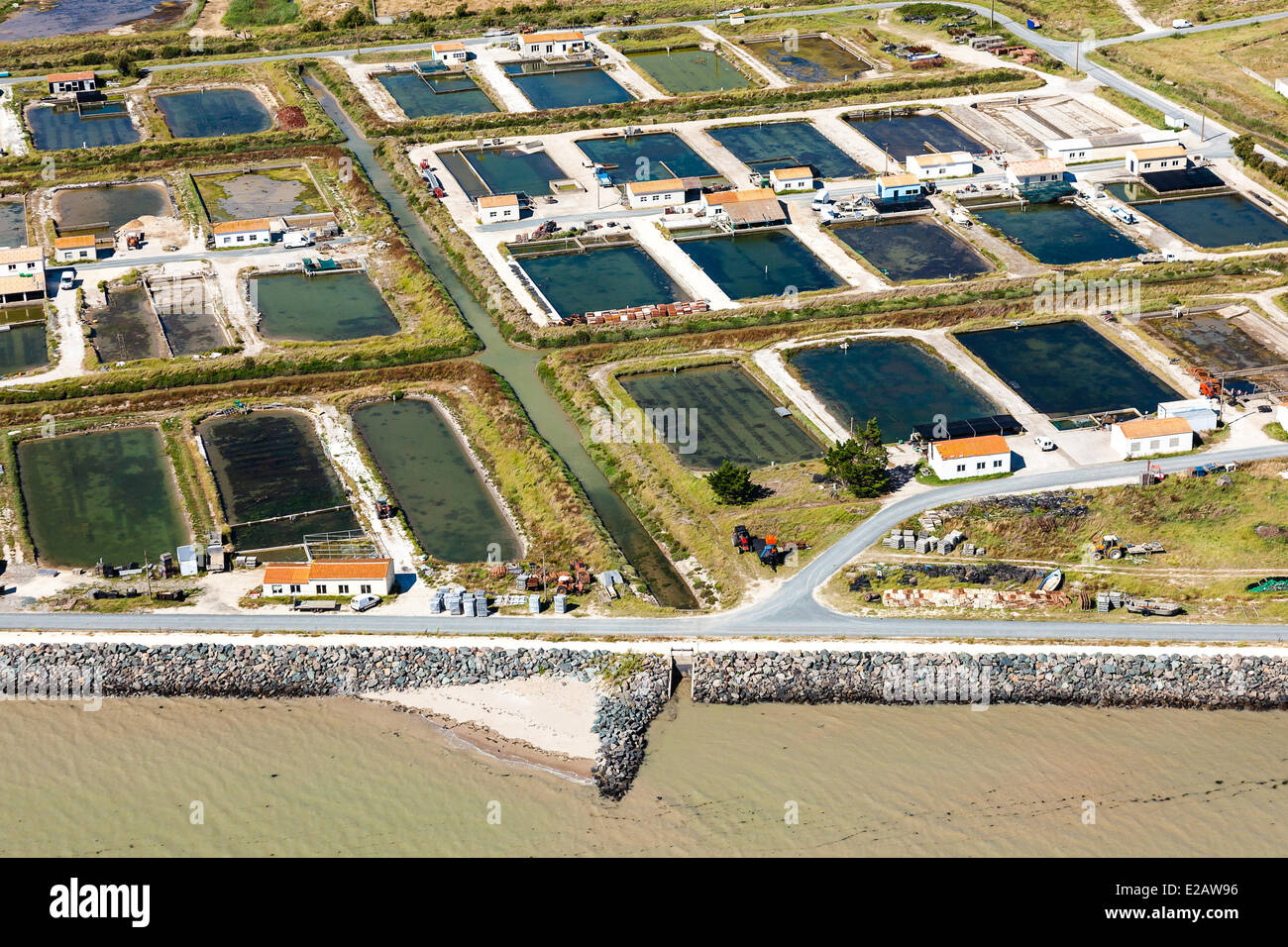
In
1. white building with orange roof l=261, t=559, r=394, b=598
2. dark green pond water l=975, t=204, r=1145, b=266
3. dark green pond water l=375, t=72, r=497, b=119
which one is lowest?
white building with orange roof l=261, t=559, r=394, b=598

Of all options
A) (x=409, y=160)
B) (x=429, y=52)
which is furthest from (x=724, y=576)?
(x=429, y=52)

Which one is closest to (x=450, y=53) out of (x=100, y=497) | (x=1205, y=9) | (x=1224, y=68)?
(x=1224, y=68)

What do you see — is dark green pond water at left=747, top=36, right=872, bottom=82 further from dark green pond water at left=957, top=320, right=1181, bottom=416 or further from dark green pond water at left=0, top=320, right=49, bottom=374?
dark green pond water at left=0, top=320, right=49, bottom=374

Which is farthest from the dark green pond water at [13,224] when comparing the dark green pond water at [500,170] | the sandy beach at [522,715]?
the sandy beach at [522,715]

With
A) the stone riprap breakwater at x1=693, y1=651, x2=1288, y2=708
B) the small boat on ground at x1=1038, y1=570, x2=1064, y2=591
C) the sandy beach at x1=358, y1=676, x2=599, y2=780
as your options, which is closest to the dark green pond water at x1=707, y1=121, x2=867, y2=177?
the small boat on ground at x1=1038, y1=570, x2=1064, y2=591

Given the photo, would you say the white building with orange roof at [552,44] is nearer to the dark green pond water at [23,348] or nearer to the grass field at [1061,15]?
the grass field at [1061,15]

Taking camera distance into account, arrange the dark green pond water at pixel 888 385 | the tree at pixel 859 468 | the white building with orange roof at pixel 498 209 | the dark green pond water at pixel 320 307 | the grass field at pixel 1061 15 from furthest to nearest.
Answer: the grass field at pixel 1061 15 → the white building with orange roof at pixel 498 209 → the dark green pond water at pixel 320 307 → the dark green pond water at pixel 888 385 → the tree at pixel 859 468

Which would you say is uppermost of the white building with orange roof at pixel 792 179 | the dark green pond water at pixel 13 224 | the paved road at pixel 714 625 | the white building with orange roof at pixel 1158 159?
the white building with orange roof at pixel 1158 159
